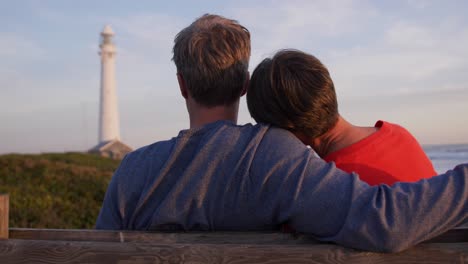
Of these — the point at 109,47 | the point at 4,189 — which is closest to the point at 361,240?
the point at 4,189

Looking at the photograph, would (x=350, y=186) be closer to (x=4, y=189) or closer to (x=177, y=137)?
(x=177, y=137)

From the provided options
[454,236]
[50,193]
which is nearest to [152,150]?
[454,236]

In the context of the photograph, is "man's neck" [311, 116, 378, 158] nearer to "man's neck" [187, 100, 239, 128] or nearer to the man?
the man

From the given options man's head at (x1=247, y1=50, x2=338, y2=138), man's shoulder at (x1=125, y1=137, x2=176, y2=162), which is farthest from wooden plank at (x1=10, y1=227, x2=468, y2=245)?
man's head at (x1=247, y1=50, x2=338, y2=138)

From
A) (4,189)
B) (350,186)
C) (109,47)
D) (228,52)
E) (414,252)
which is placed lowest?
(4,189)

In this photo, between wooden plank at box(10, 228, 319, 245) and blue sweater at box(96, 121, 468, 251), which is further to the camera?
wooden plank at box(10, 228, 319, 245)

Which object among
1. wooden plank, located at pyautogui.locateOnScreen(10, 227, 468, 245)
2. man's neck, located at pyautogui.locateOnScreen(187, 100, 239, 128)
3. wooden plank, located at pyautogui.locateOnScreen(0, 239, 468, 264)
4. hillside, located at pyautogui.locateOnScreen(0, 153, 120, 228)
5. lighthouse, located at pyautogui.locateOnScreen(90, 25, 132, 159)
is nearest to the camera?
wooden plank, located at pyautogui.locateOnScreen(0, 239, 468, 264)

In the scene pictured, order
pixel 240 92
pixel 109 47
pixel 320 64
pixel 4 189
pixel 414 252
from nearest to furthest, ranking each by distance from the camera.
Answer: pixel 414 252 < pixel 320 64 < pixel 240 92 < pixel 4 189 < pixel 109 47

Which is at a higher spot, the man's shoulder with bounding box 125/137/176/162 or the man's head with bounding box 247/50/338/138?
the man's head with bounding box 247/50/338/138

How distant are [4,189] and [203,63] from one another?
29.8 feet

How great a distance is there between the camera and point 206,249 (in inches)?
72.2

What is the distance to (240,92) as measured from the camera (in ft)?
7.85

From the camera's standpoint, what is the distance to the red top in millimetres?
2404

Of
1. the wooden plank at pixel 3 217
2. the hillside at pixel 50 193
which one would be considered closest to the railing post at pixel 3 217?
the wooden plank at pixel 3 217
